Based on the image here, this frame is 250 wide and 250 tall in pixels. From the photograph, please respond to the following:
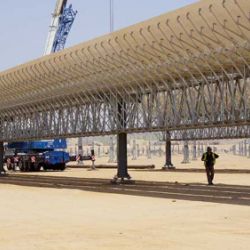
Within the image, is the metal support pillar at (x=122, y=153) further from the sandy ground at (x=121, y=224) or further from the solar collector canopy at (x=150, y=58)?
the sandy ground at (x=121, y=224)

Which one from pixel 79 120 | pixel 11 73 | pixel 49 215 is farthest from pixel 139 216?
pixel 11 73

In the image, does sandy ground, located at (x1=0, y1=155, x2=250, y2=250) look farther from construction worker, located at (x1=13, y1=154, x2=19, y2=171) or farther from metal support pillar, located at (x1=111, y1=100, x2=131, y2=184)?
construction worker, located at (x1=13, y1=154, x2=19, y2=171)

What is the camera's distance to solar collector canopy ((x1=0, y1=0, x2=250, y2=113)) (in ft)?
66.2

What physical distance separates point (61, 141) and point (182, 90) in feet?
112

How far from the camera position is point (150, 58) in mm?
24812

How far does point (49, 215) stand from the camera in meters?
16.7

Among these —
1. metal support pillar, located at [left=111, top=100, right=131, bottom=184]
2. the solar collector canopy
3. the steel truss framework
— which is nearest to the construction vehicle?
the steel truss framework

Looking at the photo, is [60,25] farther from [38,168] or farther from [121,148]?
[121,148]

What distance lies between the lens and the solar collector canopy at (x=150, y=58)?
2017 cm

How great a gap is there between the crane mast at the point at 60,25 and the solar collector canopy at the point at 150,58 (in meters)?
57.9

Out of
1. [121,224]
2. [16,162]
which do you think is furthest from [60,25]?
[121,224]

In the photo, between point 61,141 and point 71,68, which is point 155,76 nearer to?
point 71,68

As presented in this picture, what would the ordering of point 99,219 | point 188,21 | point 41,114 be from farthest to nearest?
point 41,114, point 188,21, point 99,219

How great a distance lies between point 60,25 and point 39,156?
40.4m
